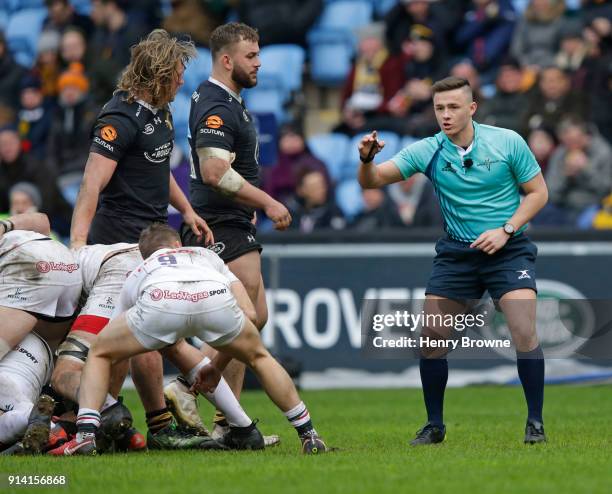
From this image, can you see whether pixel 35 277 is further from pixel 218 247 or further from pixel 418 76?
pixel 418 76

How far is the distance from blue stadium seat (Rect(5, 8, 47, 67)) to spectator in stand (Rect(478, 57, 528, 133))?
30.3ft

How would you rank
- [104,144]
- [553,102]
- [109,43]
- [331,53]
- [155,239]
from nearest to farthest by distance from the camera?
[155,239] → [104,144] → [553,102] → [331,53] → [109,43]

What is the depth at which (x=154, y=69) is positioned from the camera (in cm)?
864

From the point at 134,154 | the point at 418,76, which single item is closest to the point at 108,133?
the point at 134,154

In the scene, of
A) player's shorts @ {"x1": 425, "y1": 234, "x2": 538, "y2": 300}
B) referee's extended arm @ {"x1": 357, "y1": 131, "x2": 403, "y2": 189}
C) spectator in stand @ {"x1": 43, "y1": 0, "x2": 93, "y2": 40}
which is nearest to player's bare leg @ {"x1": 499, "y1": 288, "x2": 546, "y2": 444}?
player's shorts @ {"x1": 425, "y1": 234, "x2": 538, "y2": 300}

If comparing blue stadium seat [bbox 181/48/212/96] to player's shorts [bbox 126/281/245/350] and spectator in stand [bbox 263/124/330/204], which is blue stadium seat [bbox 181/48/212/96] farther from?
player's shorts [bbox 126/281/245/350]

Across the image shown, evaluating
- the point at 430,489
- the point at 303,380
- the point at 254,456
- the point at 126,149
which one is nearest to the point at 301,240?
the point at 303,380

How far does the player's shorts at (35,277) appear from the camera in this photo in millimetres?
8195

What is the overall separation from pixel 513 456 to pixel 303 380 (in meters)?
6.68

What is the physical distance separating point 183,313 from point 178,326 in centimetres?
9

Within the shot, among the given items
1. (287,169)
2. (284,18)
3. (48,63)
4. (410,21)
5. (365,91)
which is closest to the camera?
(287,169)

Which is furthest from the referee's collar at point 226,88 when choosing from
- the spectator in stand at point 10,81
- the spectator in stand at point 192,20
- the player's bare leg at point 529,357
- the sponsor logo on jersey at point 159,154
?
the spectator in stand at point 10,81

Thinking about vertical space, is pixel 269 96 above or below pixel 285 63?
below

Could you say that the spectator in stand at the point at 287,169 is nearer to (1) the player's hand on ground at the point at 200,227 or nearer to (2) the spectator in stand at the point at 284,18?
(2) the spectator in stand at the point at 284,18
